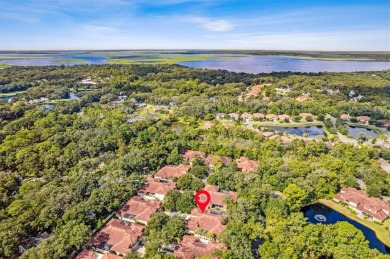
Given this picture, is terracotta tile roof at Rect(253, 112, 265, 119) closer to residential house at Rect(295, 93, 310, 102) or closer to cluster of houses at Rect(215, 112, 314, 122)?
cluster of houses at Rect(215, 112, 314, 122)

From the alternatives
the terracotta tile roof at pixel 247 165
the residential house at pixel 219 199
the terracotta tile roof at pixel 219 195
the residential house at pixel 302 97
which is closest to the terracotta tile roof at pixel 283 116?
the residential house at pixel 302 97

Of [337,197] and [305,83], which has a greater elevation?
[305,83]

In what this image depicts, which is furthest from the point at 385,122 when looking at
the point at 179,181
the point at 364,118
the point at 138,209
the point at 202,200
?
the point at 138,209

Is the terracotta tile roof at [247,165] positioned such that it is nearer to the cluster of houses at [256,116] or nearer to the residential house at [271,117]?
the cluster of houses at [256,116]

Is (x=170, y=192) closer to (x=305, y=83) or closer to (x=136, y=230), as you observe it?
(x=136, y=230)

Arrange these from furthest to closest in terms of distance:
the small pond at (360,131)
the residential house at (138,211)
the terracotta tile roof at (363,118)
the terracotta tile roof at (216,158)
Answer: the terracotta tile roof at (363,118)
the small pond at (360,131)
the terracotta tile roof at (216,158)
the residential house at (138,211)

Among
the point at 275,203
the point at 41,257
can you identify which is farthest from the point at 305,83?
the point at 41,257

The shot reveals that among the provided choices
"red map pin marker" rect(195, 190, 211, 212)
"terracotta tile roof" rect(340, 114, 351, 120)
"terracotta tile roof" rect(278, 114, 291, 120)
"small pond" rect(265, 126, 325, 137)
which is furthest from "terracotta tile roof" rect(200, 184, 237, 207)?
"terracotta tile roof" rect(340, 114, 351, 120)

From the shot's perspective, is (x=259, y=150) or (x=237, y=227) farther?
(x=259, y=150)
